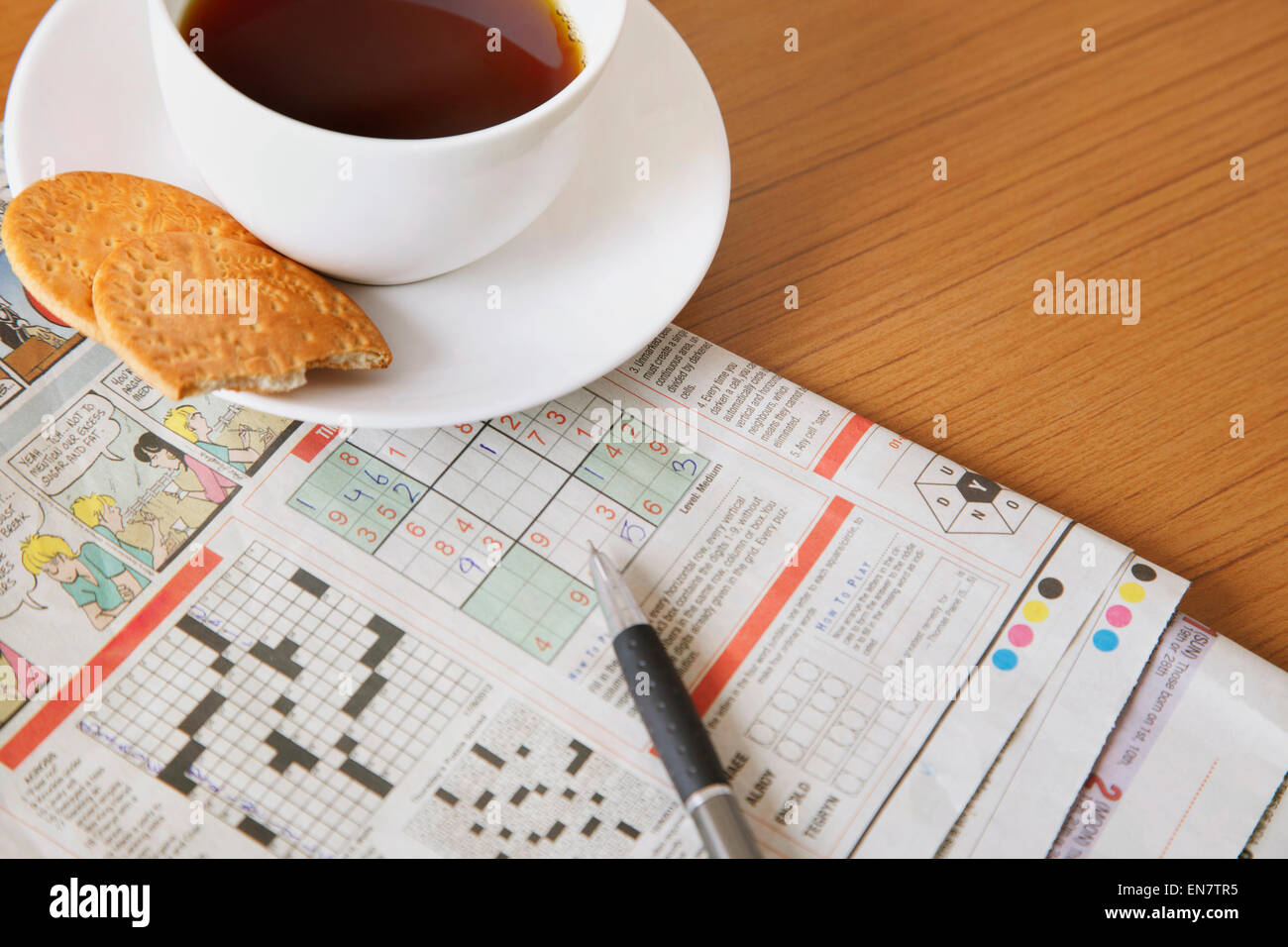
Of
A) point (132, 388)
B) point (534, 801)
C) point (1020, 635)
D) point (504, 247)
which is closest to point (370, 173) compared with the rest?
point (504, 247)

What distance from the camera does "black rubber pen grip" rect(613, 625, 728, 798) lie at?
58 centimetres

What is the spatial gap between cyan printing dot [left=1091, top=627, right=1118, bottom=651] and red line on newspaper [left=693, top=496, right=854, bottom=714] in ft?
0.58

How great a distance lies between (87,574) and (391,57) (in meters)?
0.39

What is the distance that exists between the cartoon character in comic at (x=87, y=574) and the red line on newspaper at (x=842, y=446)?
455 millimetres

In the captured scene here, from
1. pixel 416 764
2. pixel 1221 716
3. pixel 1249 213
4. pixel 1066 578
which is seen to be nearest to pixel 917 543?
pixel 1066 578

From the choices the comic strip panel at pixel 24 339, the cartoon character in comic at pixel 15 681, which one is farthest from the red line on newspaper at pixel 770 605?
the comic strip panel at pixel 24 339

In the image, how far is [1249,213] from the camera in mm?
880

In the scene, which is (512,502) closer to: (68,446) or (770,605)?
(770,605)

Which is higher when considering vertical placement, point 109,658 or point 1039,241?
point 1039,241

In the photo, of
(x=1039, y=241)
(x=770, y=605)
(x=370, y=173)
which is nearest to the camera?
(x=370, y=173)

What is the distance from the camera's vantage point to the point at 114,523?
25.8 inches

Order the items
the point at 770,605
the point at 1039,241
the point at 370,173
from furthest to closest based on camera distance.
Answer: the point at 1039,241 < the point at 770,605 < the point at 370,173

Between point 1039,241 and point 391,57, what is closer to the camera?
point 391,57

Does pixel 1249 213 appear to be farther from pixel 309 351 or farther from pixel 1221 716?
pixel 309 351
